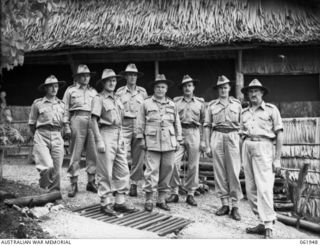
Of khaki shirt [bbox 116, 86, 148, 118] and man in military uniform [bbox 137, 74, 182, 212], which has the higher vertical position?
khaki shirt [bbox 116, 86, 148, 118]

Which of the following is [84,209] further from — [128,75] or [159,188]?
[128,75]

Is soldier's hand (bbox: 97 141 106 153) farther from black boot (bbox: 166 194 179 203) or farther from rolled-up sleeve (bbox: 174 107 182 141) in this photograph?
black boot (bbox: 166 194 179 203)

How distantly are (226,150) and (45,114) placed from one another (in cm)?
291

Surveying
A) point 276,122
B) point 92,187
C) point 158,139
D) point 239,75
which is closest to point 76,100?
point 92,187

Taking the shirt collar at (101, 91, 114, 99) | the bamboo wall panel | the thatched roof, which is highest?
the thatched roof

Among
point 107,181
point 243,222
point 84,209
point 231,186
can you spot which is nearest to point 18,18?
point 107,181

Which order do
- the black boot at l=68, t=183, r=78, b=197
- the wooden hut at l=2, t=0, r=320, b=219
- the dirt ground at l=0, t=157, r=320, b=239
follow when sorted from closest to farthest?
the dirt ground at l=0, t=157, r=320, b=239
the black boot at l=68, t=183, r=78, b=197
the wooden hut at l=2, t=0, r=320, b=219

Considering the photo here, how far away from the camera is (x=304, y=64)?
9.05 m

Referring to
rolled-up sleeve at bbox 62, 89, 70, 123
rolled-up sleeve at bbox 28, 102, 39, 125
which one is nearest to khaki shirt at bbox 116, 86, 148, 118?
rolled-up sleeve at bbox 62, 89, 70, 123

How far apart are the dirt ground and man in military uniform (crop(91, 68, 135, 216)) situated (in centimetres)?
46

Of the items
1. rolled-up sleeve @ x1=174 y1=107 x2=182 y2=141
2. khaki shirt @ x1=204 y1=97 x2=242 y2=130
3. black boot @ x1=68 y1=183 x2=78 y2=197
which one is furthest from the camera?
black boot @ x1=68 y1=183 x2=78 y2=197

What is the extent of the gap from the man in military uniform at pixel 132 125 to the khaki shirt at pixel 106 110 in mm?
960

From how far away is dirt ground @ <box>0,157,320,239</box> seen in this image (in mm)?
4551

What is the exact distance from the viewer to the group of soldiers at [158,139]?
201 inches
